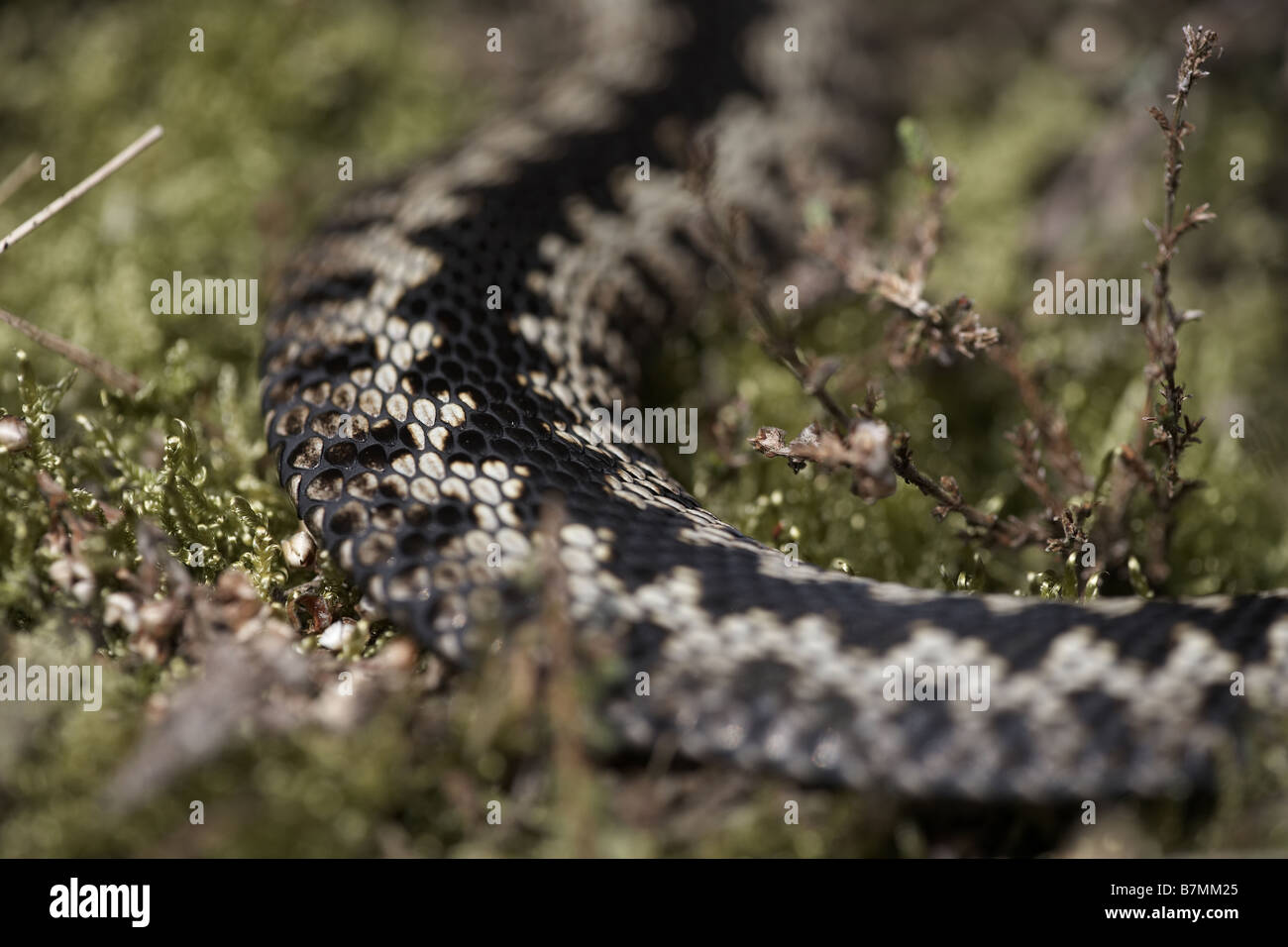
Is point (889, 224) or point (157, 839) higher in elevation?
point (889, 224)

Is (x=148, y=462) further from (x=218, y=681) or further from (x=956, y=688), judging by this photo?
(x=956, y=688)

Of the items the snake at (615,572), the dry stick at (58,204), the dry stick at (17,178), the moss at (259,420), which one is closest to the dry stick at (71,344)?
the dry stick at (58,204)

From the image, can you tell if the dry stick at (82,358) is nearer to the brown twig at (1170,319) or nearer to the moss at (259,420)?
the moss at (259,420)

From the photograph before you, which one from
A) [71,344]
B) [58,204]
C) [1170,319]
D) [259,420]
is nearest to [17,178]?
[71,344]

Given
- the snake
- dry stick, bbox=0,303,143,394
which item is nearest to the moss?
dry stick, bbox=0,303,143,394

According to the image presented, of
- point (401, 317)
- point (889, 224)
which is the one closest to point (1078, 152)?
point (889, 224)

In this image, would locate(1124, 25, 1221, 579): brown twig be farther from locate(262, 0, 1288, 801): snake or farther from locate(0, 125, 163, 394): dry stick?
locate(0, 125, 163, 394): dry stick

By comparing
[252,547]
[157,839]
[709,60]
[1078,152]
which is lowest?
[157,839]

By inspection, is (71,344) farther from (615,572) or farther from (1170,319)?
(1170,319)
